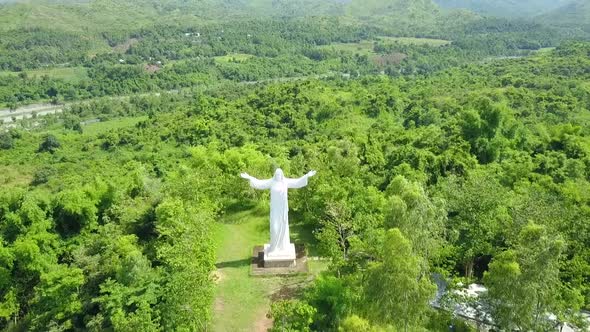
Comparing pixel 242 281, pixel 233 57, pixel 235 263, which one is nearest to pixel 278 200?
pixel 242 281

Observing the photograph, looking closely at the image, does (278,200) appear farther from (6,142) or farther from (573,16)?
(573,16)

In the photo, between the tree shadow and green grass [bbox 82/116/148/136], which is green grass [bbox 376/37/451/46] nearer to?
green grass [bbox 82/116/148/136]

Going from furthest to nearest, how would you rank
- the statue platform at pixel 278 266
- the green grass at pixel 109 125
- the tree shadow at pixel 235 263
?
the green grass at pixel 109 125
the tree shadow at pixel 235 263
the statue platform at pixel 278 266

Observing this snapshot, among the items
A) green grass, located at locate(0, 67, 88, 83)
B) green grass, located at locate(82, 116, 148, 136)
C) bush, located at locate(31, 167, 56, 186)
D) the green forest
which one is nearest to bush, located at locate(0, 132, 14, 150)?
the green forest

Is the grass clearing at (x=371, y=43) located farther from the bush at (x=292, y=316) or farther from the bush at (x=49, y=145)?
the bush at (x=292, y=316)

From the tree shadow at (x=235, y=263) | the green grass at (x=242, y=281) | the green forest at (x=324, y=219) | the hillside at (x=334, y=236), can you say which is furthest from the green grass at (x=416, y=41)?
the tree shadow at (x=235, y=263)

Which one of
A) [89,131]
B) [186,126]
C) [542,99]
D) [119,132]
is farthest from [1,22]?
[542,99]

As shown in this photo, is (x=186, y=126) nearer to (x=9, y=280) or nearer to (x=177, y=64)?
(x=9, y=280)
